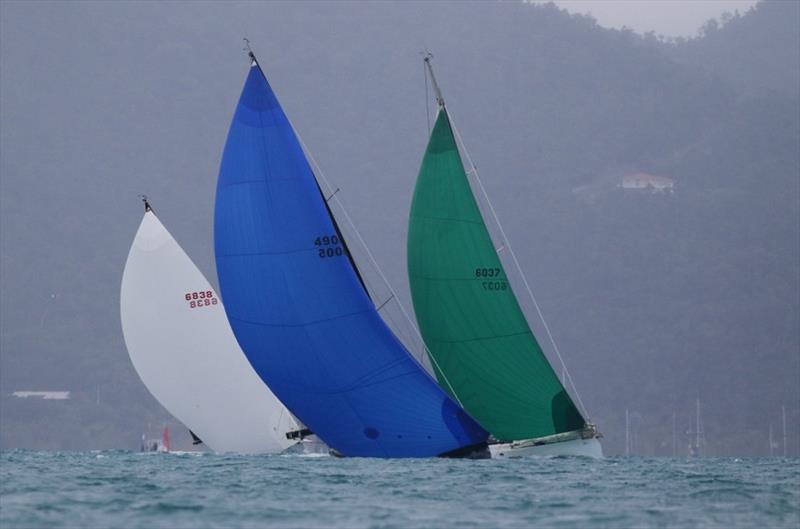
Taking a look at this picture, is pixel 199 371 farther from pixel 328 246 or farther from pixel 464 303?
pixel 328 246

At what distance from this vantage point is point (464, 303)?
123 feet

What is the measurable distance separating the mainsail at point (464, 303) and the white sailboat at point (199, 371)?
6747 mm

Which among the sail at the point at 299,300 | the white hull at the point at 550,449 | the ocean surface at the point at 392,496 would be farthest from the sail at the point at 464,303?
the sail at the point at 299,300

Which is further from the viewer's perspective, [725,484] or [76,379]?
[76,379]

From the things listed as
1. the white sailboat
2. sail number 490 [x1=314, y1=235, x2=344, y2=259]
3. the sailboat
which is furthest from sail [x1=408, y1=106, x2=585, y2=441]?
the white sailboat

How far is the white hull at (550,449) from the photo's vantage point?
38.4m

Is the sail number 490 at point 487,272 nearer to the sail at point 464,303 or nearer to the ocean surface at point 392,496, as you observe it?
the sail at point 464,303

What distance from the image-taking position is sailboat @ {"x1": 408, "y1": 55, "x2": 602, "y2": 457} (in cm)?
3747

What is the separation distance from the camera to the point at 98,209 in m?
188

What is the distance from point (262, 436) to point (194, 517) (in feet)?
62.8

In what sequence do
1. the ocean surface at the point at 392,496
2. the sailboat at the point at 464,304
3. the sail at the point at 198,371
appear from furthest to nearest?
the sail at the point at 198,371, the sailboat at the point at 464,304, the ocean surface at the point at 392,496

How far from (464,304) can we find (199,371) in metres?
8.56

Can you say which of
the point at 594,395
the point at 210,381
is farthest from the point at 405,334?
the point at 210,381

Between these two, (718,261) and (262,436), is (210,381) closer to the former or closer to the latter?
(262,436)
